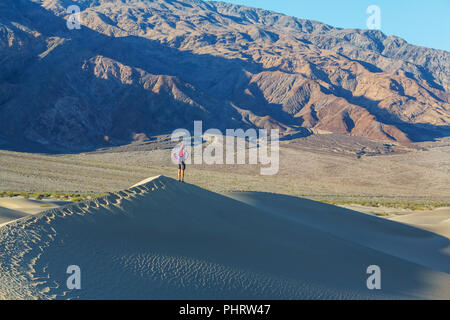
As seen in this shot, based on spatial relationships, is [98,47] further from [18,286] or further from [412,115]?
[18,286]

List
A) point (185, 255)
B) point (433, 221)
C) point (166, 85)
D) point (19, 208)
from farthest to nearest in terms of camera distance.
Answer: point (166, 85), point (433, 221), point (19, 208), point (185, 255)

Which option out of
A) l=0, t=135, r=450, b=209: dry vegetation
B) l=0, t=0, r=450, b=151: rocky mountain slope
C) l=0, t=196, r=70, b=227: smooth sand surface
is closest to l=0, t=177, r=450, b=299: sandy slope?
l=0, t=196, r=70, b=227: smooth sand surface

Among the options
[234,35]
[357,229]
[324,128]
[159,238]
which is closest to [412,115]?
[324,128]

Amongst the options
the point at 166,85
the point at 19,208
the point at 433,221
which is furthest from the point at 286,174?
the point at 166,85

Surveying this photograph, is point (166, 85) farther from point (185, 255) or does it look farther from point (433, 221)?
point (185, 255)

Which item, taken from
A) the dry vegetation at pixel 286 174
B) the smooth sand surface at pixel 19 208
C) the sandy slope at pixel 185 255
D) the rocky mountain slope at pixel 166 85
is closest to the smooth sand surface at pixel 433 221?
the sandy slope at pixel 185 255

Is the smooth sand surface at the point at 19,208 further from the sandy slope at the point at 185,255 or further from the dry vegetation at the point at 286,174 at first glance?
the sandy slope at the point at 185,255
